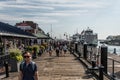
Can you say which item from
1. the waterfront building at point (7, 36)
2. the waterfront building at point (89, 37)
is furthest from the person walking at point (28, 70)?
the waterfront building at point (89, 37)

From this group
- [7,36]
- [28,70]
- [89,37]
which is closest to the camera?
[28,70]

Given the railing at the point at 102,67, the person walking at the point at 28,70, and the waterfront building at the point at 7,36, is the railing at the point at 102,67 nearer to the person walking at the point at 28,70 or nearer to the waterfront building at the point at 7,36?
the person walking at the point at 28,70

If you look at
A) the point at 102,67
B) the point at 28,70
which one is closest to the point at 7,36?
the point at 102,67

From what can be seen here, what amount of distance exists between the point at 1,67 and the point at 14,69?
132 cm

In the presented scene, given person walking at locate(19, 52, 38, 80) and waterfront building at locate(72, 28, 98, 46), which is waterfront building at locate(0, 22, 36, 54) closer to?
person walking at locate(19, 52, 38, 80)

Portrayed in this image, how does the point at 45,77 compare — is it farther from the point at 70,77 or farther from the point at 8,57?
the point at 8,57

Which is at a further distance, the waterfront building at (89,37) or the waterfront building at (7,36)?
the waterfront building at (89,37)

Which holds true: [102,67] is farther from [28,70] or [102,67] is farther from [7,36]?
[7,36]

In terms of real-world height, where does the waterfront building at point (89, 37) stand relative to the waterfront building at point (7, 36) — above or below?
below

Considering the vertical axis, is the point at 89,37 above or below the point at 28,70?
below

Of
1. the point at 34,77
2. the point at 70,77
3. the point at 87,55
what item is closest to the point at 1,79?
the point at 70,77

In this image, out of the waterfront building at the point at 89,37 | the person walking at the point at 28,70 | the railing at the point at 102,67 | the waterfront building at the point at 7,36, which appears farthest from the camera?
the waterfront building at the point at 89,37

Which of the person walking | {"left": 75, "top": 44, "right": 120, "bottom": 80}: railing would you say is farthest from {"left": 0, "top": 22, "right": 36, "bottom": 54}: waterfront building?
the person walking

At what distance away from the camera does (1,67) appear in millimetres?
21734
